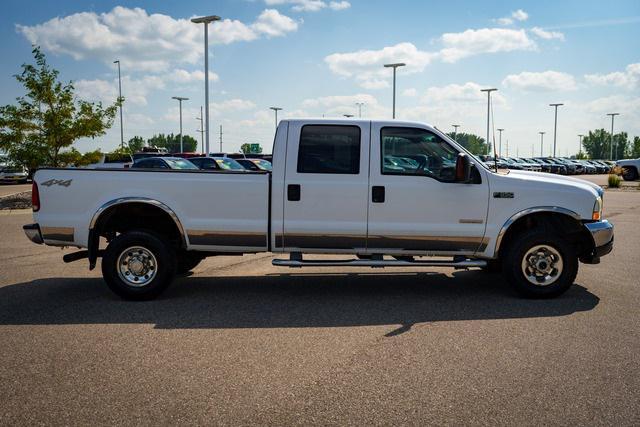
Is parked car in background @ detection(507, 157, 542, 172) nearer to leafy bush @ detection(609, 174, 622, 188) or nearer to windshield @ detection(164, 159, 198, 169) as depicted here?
leafy bush @ detection(609, 174, 622, 188)

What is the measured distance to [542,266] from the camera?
7082mm

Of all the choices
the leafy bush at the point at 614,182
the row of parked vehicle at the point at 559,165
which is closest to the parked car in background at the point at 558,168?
the row of parked vehicle at the point at 559,165

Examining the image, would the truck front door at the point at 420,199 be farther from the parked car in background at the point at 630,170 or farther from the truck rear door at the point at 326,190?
the parked car in background at the point at 630,170

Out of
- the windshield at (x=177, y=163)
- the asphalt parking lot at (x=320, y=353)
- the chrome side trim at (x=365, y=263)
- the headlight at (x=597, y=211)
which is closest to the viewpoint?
the asphalt parking lot at (x=320, y=353)

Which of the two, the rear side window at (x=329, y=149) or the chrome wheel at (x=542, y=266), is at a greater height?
the rear side window at (x=329, y=149)

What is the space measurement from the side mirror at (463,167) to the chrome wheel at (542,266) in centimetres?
125

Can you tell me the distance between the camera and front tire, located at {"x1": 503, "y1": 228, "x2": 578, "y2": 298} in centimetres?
700

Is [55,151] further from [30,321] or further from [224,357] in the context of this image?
[224,357]

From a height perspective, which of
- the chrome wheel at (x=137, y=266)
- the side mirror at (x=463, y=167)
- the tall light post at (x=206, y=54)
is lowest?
the chrome wheel at (x=137, y=266)

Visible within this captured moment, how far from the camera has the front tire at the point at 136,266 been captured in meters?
6.95

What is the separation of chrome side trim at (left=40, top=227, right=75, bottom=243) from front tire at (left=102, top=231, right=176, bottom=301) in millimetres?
498

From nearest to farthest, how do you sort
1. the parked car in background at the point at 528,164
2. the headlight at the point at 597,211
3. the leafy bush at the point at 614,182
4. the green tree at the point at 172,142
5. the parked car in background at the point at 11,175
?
the headlight at the point at 597,211 → the leafy bush at the point at 614,182 → the parked car in background at the point at 11,175 → the parked car in background at the point at 528,164 → the green tree at the point at 172,142

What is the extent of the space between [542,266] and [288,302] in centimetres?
300

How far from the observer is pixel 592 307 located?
21.7ft
